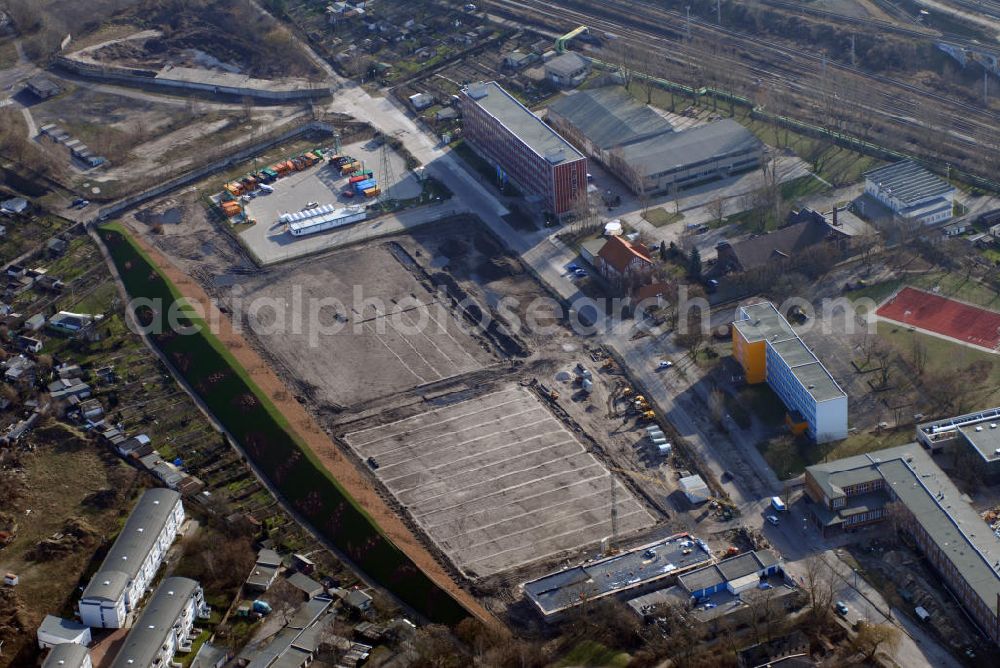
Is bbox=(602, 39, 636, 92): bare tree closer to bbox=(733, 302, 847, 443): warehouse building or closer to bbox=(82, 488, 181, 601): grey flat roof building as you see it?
bbox=(733, 302, 847, 443): warehouse building

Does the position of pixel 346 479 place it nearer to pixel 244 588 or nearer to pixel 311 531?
pixel 311 531

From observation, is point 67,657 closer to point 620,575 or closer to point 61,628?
point 61,628

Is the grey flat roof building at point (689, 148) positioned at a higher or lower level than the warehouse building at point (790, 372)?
higher

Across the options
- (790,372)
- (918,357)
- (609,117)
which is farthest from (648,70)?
(790,372)

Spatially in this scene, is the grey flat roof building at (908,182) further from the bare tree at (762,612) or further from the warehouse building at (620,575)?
the bare tree at (762,612)

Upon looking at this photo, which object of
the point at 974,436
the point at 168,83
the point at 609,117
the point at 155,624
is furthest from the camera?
the point at 168,83

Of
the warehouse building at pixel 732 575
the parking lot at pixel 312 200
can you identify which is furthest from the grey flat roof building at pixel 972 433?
the parking lot at pixel 312 200
